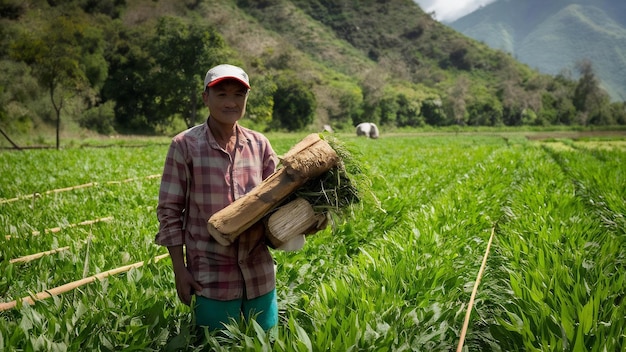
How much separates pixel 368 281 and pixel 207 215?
135cm

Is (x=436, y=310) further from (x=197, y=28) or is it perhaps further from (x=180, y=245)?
(x=197, y=28)

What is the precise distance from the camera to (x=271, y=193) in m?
1.85

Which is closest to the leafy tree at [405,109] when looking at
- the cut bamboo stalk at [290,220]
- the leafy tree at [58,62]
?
the leafy tree at [58,62]

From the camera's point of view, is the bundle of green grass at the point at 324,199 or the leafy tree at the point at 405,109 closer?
the bundle of green grass at the point at 324,199

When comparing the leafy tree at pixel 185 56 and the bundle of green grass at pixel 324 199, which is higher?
the leafy tree at pixel 185 56

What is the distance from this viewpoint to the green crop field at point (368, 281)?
6.46ft

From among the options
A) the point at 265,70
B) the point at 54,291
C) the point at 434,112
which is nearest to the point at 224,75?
the point at 54,291

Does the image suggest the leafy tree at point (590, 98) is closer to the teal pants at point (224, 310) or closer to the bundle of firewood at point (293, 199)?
the bundle of firewood at point (293, 199)

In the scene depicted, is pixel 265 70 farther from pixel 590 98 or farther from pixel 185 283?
pixel 590 98

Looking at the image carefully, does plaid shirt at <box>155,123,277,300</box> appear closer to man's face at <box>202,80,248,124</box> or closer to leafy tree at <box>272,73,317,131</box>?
man's face at <box>202,80,248,124</box>

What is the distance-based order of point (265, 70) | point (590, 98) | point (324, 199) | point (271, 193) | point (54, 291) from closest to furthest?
point (271, 193) → point (324, 199) → point (54, 291) → point (265, 70) → point (590, 98)

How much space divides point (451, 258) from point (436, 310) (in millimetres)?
1127

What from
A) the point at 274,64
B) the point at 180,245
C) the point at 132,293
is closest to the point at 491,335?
the point at 180,245

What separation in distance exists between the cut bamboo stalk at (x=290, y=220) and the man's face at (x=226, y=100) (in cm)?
56
